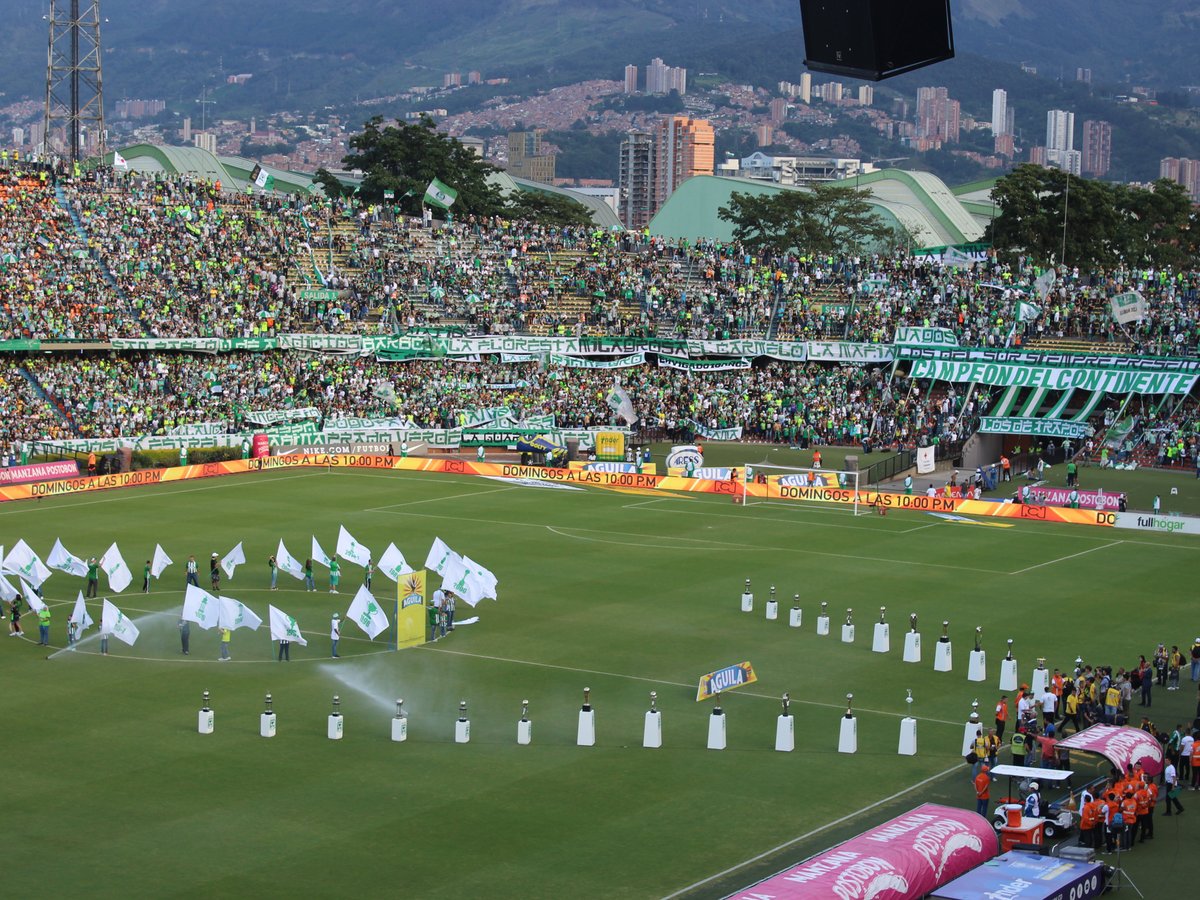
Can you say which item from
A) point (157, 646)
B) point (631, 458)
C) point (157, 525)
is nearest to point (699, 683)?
point (157, 646)

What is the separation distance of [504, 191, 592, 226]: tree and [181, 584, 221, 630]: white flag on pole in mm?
105922

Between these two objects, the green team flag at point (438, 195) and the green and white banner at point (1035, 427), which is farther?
the green team flag at point (438, 195)

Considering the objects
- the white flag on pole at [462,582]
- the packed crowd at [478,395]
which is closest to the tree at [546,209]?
the packed crowd at [478,395]

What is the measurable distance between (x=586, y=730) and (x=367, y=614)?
9082 millimetres

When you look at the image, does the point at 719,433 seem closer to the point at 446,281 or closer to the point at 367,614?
the point at 446,281

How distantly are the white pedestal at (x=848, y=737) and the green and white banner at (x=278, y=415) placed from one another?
2188 inches

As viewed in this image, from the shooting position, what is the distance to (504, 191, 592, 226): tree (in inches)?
5871

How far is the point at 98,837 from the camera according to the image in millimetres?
27844

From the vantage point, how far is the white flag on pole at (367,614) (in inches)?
1608

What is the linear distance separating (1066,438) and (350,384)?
3760 cm

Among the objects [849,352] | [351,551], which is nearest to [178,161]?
[849,352]

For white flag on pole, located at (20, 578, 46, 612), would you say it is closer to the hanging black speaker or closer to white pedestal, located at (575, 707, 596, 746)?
white pedestal, located at (575, 707, 596, 746)

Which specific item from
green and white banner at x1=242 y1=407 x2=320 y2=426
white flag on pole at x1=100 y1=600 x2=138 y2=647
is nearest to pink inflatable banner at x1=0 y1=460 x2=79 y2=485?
Result: green and white banner at x1=242 y1=407 x2=320 y2=426

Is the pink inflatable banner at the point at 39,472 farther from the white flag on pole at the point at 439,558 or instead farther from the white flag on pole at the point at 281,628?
the white flag on pole at the point at 281,628
